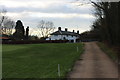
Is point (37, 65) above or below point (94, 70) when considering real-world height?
below

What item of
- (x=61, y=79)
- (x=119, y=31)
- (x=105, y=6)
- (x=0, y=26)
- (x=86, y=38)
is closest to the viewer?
(x=61, y=79)

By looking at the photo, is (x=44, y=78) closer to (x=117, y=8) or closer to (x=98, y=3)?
(x=117, y=8)

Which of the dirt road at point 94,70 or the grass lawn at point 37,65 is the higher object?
the dirt road at point 94,70

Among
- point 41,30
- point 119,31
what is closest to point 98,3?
point 119,31

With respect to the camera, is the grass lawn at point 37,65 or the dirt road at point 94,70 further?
the grass lawn at point 37,65

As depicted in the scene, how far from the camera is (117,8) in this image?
29.2m

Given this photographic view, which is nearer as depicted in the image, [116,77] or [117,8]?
[116,77]

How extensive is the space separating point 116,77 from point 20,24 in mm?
130758

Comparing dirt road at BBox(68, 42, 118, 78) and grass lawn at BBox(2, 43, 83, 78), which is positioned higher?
dirt road at BBox(68, 42, 118, 78)

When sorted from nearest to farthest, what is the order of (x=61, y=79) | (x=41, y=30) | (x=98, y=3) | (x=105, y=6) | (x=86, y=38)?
(x=61, y=79) < (x=105, y=6) < (x=98, y=3) < (x=86, y=38) < (x=41, y=30)

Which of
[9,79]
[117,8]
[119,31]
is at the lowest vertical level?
[9,79]

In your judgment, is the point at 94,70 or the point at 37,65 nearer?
the point at 94,70

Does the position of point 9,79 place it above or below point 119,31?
below

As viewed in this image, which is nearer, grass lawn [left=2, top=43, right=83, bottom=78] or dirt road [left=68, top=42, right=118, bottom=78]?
dirt road [left=68, top=42, right=118, bottom=78]
